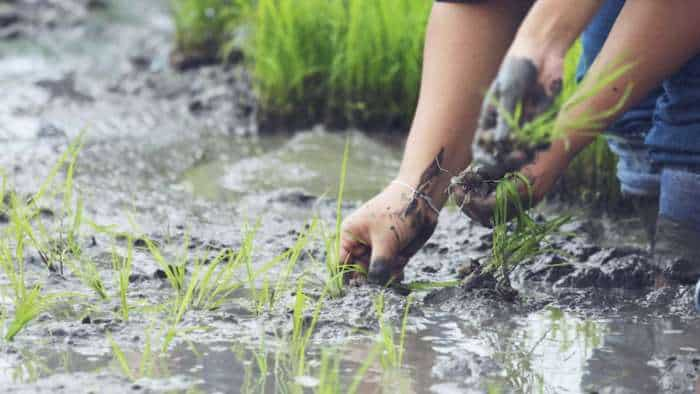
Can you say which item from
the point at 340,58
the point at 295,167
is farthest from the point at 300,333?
the point at 340,58

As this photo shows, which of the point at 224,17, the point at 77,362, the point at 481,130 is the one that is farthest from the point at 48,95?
the point at 481,130

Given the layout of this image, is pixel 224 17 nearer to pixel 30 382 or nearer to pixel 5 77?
pixel 5 77

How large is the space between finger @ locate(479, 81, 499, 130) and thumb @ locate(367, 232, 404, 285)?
0.48 m

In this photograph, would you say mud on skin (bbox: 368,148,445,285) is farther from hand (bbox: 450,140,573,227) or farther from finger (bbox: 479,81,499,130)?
finger (bbox: 479,81,499,130)

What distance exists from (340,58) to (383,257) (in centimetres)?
171

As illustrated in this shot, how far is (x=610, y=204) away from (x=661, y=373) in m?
1.14

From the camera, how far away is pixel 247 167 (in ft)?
10.4

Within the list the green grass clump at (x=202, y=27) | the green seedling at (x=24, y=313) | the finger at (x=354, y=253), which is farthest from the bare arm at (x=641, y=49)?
the green grass clump at (x=202, y=27)

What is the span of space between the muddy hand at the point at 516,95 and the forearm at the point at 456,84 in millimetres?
442

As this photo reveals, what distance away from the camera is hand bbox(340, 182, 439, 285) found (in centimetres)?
191

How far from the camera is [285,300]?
1.89 metres

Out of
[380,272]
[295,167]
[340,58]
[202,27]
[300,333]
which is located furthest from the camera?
[202,27]

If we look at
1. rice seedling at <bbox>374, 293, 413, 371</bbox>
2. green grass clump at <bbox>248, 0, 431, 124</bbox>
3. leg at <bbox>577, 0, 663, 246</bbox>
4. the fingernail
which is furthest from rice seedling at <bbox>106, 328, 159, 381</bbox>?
green grass clump at <bbox>248, 0, 431, 124</bbox>

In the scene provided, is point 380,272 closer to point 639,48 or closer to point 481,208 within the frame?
point 481,208
